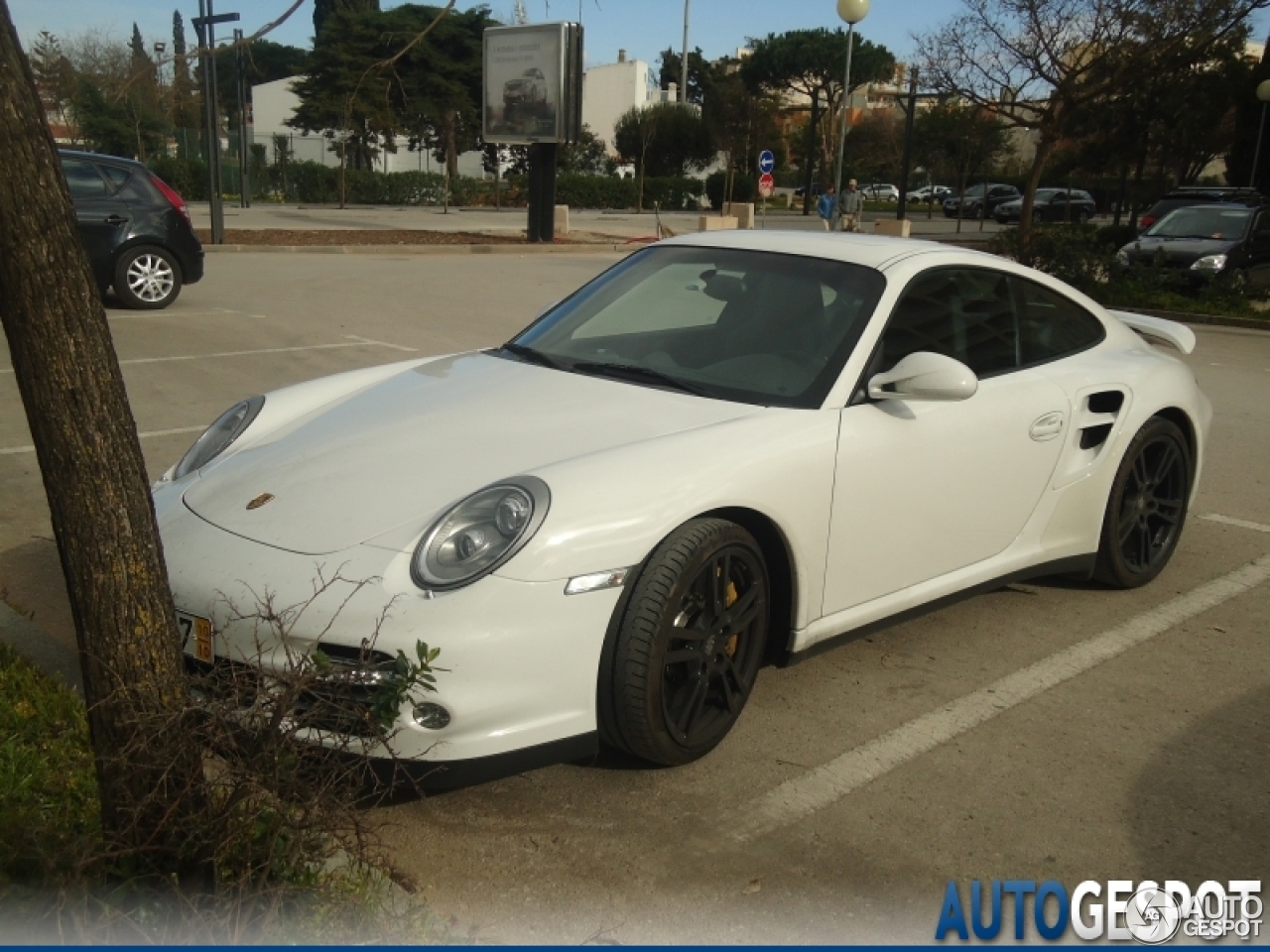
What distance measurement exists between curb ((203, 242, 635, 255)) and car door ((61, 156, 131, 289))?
8325 millimetres

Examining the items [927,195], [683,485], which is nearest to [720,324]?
[683,485]

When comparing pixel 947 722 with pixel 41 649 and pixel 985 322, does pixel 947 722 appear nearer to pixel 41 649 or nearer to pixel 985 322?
pixel 985 322

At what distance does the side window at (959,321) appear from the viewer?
4.32 meters

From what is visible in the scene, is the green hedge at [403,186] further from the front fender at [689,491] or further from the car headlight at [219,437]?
the front fender at [689,491]

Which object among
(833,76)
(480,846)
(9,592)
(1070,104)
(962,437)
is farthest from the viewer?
(833,76)

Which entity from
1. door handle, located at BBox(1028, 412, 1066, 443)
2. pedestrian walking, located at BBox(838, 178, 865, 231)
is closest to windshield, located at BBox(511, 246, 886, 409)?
door handle, located at BBox(1028, 412, 1066, 443)

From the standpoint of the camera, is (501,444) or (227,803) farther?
(501,444)

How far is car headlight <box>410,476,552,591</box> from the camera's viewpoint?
3.17 metres

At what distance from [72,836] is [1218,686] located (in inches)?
144

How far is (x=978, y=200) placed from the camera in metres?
54.6

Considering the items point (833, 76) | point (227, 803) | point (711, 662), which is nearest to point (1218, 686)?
point (711, 662)

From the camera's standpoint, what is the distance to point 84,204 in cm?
1262

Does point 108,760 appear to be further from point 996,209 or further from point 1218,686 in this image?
point 996,209

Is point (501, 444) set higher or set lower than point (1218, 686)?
higher
